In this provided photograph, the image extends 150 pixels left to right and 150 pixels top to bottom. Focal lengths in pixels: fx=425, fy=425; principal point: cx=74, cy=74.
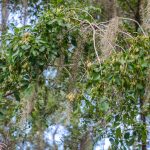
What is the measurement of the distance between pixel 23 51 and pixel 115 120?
0.62 m

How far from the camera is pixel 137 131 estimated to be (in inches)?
99.0

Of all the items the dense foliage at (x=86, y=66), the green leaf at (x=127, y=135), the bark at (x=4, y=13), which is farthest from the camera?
the bark at (x=4, y=13)

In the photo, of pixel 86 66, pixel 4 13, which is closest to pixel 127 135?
pixel 86 66

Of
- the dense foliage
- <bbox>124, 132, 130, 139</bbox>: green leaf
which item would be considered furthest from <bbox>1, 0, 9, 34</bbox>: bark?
<bbox>124, 132, 130, 139</bbox>: green leaf

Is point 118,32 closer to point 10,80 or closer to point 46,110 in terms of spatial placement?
point 10,80

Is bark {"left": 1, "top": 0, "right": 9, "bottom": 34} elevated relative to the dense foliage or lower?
elevated

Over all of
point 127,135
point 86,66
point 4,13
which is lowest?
point 127,135

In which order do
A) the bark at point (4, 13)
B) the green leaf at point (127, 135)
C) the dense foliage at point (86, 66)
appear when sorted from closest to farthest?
the dense foliage at point (86, 66)
the green leaf at point (127, 135)
the bark at point (4, 13)

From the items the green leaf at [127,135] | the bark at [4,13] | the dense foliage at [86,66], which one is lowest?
the green leaf at [127,135]

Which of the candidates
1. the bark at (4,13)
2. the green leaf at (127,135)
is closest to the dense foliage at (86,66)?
the green leaf at (127,135)

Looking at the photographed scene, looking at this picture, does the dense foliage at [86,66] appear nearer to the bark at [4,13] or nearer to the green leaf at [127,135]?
the green leaf at [127,135]

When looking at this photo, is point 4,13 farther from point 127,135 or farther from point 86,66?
point 127,135

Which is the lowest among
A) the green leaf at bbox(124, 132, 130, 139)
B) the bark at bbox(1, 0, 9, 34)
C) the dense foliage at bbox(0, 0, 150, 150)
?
the green leaf at bbox(124, 132, 130, 139)

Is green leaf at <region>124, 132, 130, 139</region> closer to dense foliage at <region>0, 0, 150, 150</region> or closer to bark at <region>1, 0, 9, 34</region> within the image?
dense foliage at <region>0, 0, 150, 150</region>
